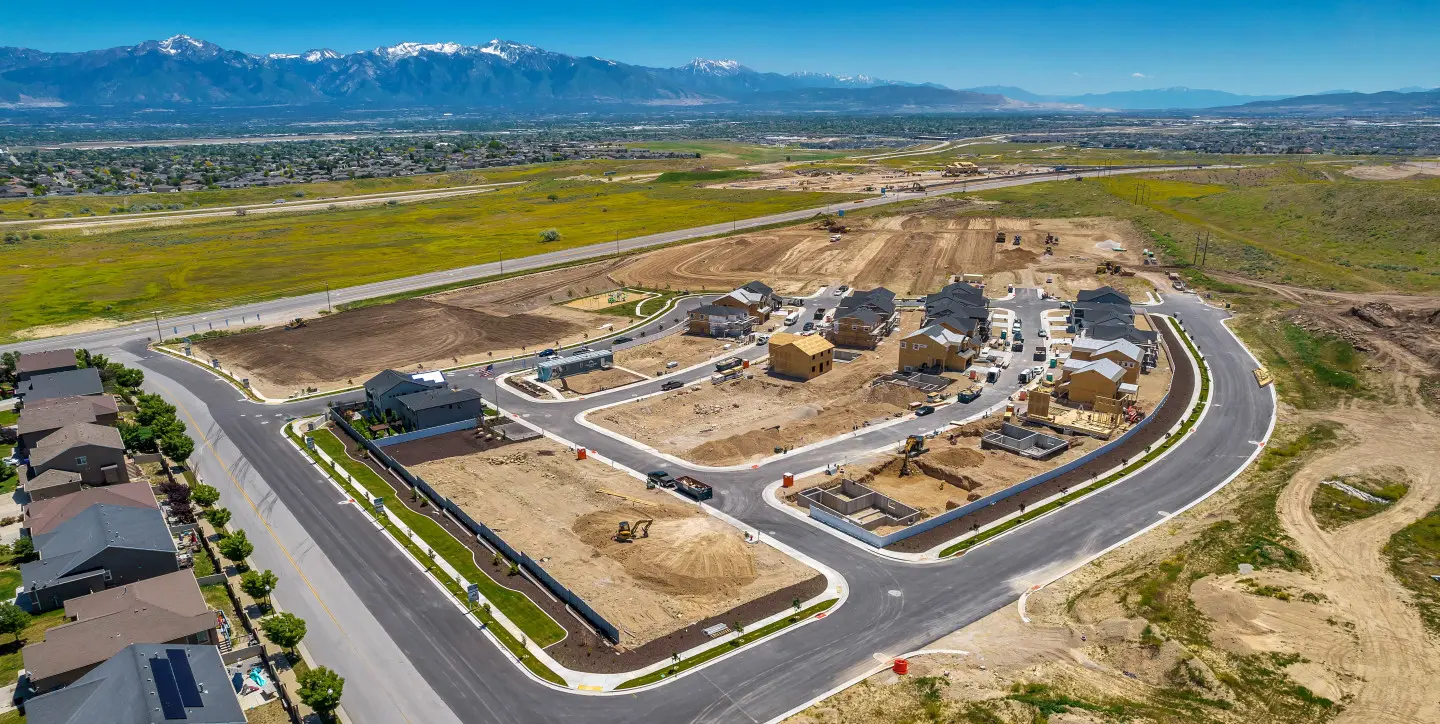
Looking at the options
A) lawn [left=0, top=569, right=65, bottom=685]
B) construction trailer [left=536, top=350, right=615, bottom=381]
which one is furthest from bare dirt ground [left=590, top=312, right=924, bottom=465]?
lawn [left=0, top=569, right=65, bottom=685]

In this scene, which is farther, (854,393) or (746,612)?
(854,393)

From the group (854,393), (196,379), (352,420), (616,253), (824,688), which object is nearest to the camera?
(824,688)

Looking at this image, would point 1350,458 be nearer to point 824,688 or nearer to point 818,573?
point 818,573

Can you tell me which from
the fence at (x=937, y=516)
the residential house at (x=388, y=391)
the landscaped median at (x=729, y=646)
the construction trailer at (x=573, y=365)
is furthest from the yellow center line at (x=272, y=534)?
the construction trailer at (x=573, y=365)

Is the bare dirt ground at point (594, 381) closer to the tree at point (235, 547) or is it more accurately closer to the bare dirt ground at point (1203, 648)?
the tree at point (235, 547)

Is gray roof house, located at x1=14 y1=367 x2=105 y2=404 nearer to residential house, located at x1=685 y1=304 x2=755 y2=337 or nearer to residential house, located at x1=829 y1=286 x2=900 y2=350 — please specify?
residential house, located at x1=685 y1=304 x2=755 y2=337

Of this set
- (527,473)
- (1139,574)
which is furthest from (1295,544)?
(527,473)

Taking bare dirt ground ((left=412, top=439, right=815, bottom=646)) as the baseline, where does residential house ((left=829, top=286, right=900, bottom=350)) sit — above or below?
above
